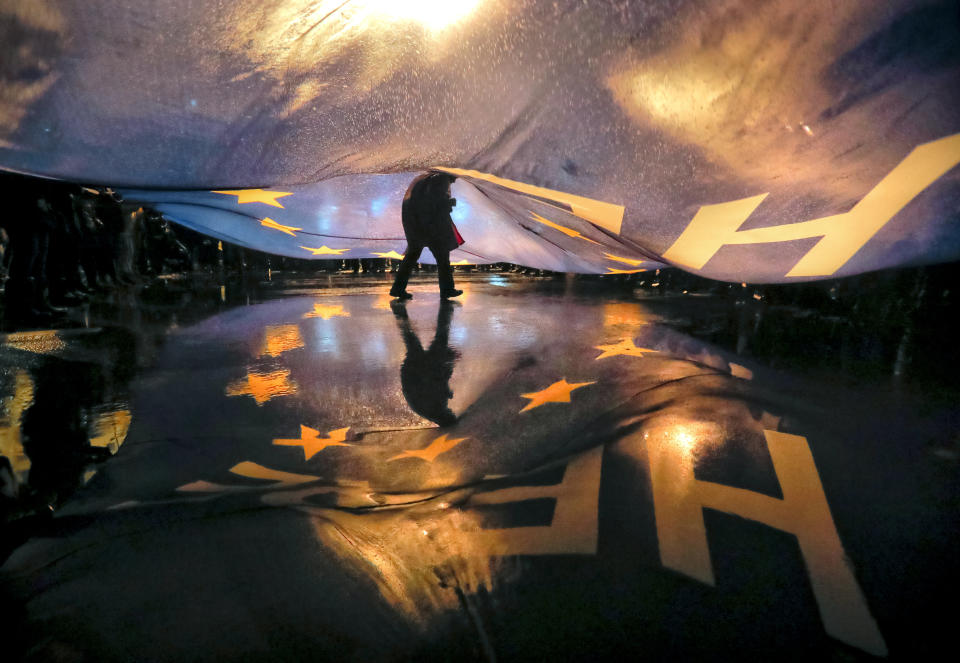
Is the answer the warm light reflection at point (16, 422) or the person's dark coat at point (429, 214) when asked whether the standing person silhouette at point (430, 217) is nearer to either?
the person's dark coat at point (429, 214)

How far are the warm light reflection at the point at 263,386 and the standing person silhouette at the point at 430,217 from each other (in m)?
2.68

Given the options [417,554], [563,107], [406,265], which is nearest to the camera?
[417,554]

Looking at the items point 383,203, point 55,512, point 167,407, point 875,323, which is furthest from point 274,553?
point 875,323

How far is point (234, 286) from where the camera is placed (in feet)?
27.8

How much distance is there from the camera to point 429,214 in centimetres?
498

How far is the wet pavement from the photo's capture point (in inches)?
35.5

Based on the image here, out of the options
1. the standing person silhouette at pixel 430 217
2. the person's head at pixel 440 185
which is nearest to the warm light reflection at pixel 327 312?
the standing person silhouette at pixel 430 217

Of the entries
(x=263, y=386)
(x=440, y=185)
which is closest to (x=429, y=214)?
(x=440, y=185)

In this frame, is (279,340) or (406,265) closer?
(279,340)

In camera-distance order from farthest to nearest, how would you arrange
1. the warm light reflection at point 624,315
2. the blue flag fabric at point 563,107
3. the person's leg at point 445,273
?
the person's leg at point 445,273, the warm light reflection at point 624,315, the blue flag fabric at point 563,107

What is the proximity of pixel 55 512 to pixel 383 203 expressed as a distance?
3.90 m

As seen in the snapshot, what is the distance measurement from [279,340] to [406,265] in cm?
253

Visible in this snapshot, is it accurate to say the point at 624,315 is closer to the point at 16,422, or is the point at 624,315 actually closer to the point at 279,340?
the point at 279,340

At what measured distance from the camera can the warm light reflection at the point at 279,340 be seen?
3.23 metres
